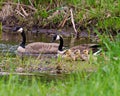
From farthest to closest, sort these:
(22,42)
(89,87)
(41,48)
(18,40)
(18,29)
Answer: (18,40)
(18,29)
(22,42)
(41,48)
(89,87)

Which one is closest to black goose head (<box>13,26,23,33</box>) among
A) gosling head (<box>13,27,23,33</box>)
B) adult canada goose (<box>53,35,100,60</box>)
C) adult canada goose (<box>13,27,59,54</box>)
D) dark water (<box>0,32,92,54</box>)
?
gosling head (<box>13,27,23,33</box>)

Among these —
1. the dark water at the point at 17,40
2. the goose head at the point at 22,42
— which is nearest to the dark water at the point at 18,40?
the dark water at the point at 17,40

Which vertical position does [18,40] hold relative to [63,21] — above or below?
below

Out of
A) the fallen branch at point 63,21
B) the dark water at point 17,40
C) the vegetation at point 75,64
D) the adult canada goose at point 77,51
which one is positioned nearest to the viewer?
the vegetation at point 75,64

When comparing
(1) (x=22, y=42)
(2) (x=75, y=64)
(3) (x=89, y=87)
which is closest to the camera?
(3) (x=89, y=87)

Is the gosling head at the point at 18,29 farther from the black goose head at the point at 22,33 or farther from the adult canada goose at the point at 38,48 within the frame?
the adult canada goose at the point at 38,48

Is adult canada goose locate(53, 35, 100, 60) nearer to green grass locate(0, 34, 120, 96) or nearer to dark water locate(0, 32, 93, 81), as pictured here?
dark water locate(0, 32, 93, 81)

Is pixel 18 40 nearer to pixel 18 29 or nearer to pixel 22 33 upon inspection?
pixel 18 29

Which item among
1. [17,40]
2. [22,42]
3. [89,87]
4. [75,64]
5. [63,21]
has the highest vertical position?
[89,87]

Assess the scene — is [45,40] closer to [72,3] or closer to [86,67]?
[72,3]

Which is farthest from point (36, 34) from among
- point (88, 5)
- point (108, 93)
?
point (108, 93)

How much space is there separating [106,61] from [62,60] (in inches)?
139

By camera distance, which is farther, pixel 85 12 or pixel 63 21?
pixel 63 21

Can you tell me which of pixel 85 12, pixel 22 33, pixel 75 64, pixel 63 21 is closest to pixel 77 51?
pixel 75 64
